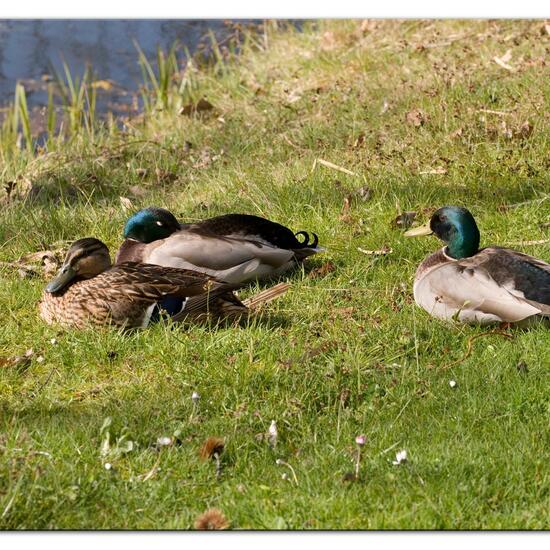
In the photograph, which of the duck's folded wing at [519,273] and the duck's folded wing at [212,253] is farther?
the duck's folded wing at [212,253]

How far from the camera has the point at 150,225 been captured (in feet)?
20.6

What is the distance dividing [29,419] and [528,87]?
15.7 feet

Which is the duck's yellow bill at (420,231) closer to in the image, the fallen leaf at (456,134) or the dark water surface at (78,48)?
the fallen leaf at (456,134)

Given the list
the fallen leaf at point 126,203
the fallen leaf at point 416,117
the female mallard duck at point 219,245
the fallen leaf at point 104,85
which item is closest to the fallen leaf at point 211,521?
the female mallard duck at point 219,245

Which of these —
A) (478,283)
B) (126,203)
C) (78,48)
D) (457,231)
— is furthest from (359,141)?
(78,48)

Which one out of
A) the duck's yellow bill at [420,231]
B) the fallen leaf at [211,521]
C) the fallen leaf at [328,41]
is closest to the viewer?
the fallen leaf at [211,521]

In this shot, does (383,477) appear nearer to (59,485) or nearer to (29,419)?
(59,485)

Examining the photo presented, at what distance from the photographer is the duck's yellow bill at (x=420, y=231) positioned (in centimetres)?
595

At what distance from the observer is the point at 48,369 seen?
16.6ft

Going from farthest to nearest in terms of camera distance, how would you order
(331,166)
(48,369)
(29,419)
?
1. (331,166)
2. (48,369)
3. (29,419)

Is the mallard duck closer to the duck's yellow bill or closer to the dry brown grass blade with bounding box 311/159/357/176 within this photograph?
the duck's yellow bill

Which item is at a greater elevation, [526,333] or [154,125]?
[526,333]

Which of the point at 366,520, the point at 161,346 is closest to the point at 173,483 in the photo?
the point at 366,520

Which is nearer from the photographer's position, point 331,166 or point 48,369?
point 48,369
